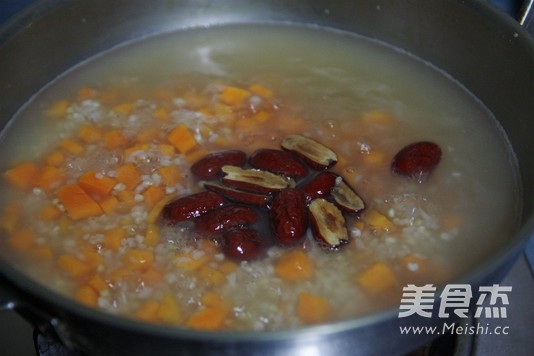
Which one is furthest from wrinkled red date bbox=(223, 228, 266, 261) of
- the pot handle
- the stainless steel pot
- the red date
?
the pot handle

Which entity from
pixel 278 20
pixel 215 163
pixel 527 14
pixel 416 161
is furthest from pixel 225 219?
pixel 527 14

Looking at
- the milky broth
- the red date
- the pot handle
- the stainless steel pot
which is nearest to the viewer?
the stainless steel pot

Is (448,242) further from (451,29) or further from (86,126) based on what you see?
(86,126)

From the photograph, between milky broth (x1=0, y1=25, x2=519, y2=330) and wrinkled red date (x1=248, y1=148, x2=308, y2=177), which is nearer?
milky broth (x1=0, y1=25, x2=519, y2=330)

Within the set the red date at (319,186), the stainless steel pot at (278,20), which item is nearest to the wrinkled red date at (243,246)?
the red date at (319,186)

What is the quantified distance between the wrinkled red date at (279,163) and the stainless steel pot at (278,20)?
1.44 ft

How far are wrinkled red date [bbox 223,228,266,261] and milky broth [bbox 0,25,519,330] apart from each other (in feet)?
0.05

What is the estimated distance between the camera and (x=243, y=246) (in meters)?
1.18

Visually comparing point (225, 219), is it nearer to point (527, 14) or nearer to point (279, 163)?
point (279, 163)

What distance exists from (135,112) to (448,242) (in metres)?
0.78

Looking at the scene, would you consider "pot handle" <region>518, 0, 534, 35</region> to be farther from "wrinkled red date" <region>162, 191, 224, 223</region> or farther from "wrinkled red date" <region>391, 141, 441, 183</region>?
"wrinkled red date" <region>162, 191, 224, 223</region>

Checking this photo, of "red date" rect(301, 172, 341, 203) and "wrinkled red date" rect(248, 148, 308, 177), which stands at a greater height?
"wrinkled red date" rect(248, 148, 308, 177)

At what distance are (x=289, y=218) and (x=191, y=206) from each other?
0.63 feet

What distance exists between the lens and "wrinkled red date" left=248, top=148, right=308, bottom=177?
133cm
